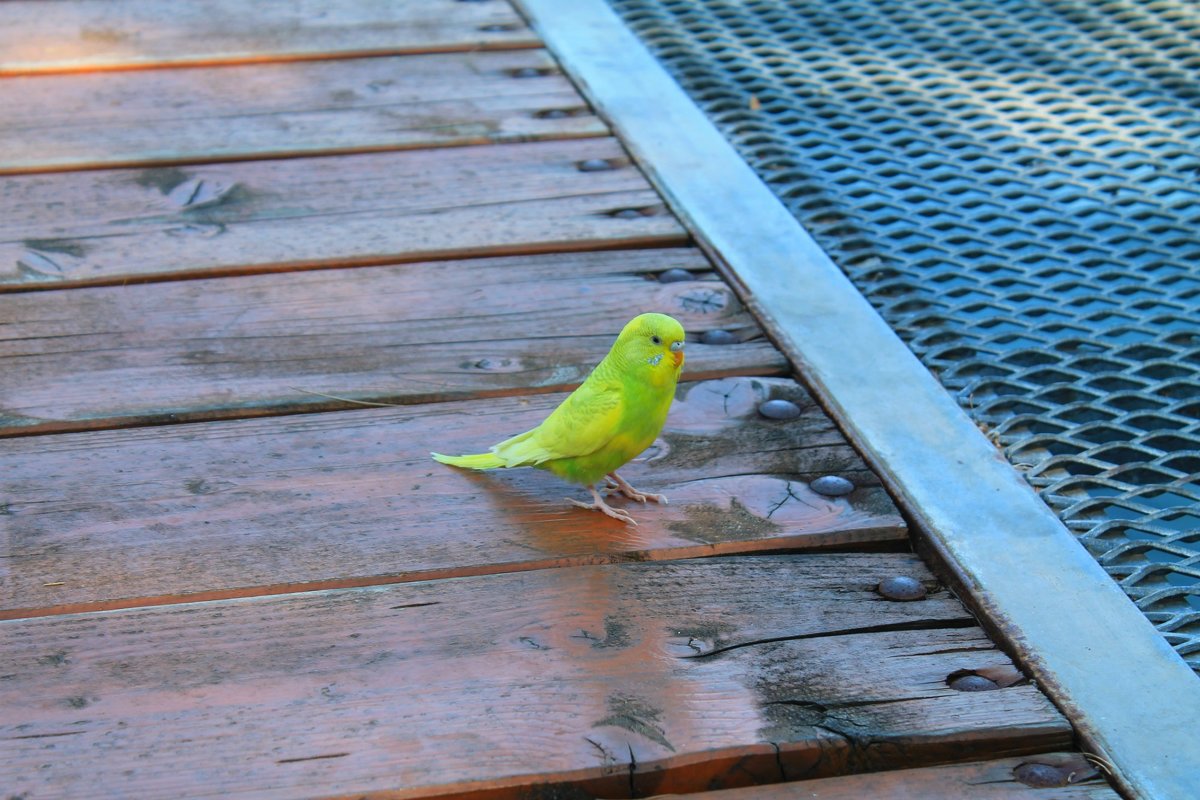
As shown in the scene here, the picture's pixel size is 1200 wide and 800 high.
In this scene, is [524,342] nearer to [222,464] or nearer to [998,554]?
[222,464]

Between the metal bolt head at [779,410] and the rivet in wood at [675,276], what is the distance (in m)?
0.41

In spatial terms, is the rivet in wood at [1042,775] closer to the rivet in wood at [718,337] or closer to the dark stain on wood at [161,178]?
the rivet in wood at [718,337]

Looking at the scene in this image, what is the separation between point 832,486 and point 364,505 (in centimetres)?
60

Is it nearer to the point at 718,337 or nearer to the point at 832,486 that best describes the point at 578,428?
the point at 832,486

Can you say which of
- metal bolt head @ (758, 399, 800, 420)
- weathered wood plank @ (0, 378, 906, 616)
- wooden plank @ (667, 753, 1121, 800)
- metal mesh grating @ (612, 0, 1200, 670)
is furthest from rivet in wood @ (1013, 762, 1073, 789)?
metal bolt head @ (758, 399, 800, 420)

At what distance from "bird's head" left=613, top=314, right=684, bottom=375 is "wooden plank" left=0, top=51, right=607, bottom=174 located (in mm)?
1190

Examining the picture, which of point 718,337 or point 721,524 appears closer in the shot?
point 721,524

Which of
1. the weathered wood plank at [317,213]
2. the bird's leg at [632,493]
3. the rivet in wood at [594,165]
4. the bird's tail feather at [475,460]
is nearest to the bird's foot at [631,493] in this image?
the bird's leg at [632,493]

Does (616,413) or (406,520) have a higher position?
Answer: (616,413)

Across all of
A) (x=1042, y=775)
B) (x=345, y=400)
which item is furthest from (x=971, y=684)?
(x=345, y=400)

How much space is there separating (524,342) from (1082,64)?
1674 millimetres

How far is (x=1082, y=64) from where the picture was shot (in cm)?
296

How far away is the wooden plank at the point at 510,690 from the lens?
1249 mm

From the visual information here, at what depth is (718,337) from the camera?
2.04 metres
